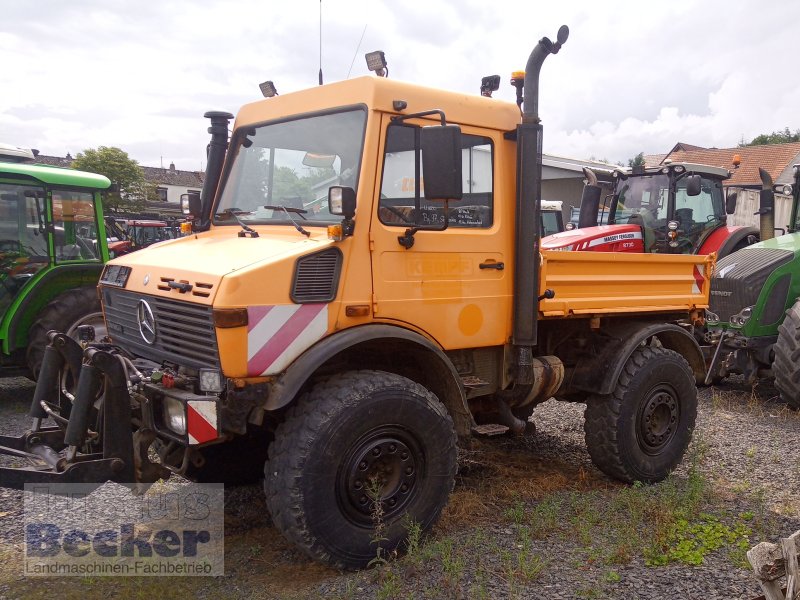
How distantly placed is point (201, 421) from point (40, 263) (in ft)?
14.7

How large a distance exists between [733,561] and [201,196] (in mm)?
3927

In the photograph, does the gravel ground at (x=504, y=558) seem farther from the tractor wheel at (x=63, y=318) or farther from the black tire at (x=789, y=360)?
the tractor wheel at (x=63, y=318)

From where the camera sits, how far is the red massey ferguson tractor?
363 inches

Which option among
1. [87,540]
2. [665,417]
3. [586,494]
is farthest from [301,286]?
[665,417]

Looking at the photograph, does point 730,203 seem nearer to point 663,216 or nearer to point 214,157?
point 663,216

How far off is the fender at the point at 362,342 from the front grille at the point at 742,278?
187 inches

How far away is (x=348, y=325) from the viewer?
359cm

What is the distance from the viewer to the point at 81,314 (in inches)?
262

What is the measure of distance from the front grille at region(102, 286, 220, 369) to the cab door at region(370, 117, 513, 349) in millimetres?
908

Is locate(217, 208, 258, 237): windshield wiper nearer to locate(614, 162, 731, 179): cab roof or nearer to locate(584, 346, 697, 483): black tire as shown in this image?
locate(584, 346, 697, 483): black tire

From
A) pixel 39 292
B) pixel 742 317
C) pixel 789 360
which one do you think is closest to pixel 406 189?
pixel 39 292

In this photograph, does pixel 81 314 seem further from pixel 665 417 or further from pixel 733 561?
pixel 733 561

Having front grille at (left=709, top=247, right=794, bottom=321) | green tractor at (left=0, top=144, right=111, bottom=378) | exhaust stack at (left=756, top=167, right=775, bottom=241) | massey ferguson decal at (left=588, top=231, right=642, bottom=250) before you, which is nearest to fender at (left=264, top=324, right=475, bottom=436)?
green tractor at (left=0, top=144, right=111, bottom=378)

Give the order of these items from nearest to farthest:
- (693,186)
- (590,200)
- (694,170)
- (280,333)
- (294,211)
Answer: (280,333) < (294,211) < (693,186) < (694,170) < (590,200)
